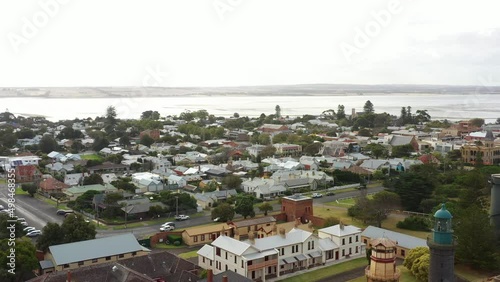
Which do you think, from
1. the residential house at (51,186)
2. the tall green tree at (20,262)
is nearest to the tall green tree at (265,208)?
the tall green tree at (20,262)

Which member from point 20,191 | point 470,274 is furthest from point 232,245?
point 20,191

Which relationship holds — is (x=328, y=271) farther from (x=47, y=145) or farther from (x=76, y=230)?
(x=47, y=145)

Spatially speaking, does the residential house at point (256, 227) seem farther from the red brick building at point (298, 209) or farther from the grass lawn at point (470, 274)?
the grass lawn at point (470, 274)

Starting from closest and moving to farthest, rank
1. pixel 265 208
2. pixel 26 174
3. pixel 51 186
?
pixel 265 208 < pixel 51 186 < pixel 26 174

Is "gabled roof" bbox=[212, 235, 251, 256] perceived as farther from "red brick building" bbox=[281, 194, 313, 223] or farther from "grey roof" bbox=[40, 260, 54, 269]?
"red brick building" bbox=[281, 194, 313, 223]

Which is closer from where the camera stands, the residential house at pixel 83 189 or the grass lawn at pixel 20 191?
the residential house at pixel 83 189

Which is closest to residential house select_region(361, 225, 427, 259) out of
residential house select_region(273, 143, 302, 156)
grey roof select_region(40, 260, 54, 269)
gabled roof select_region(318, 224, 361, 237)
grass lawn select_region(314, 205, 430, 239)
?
gabled roof select_region(318, 224, 361, 237)
